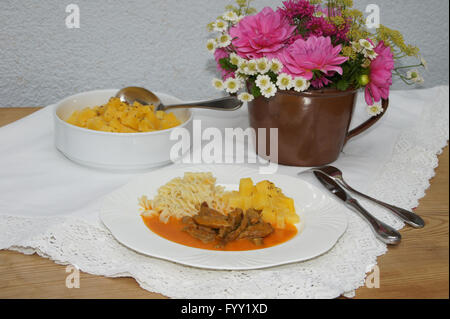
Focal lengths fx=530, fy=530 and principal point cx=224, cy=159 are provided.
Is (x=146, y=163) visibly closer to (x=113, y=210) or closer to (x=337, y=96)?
(x=113, y=210)

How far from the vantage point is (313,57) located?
2.73ft

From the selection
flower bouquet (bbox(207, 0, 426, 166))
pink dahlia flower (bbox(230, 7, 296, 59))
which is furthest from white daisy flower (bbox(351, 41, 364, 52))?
pink dahlia flower (bbox(230, 7, 296, 59))

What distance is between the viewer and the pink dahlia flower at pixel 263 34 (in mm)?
871

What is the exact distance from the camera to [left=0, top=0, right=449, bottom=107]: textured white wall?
1193mm

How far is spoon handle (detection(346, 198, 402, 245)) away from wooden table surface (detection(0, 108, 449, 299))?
16 millimetres

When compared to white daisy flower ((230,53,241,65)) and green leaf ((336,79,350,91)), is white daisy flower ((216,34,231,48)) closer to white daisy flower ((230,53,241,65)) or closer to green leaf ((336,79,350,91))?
white daisy flower ((230,53,241,65))

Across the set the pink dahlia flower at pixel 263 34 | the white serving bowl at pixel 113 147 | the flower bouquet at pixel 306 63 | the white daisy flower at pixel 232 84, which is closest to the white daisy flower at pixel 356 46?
the flower bouquet at pixel 306 63

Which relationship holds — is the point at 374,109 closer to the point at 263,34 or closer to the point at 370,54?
the point at 370,54

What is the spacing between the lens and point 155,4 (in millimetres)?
1219

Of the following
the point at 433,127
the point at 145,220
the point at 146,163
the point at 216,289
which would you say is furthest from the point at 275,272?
the point at 433,127

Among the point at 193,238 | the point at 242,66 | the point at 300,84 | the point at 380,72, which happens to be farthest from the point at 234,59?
the point at 193,238

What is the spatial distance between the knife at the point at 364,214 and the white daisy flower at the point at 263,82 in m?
0.17

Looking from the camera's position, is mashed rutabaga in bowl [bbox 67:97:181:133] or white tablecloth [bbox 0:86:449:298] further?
mashed rutabaga in bowl [bbox 67:97:181:133]

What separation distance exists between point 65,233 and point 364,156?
58cm
